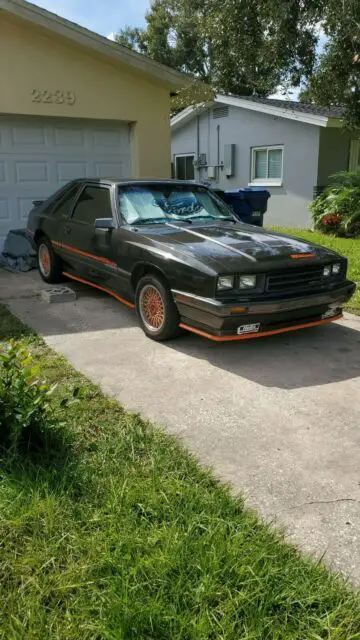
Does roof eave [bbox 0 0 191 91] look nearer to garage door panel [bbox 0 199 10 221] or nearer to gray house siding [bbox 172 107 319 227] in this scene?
garage door panel [bbox 0 199 10 221]

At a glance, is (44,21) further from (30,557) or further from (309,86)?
(30,557)

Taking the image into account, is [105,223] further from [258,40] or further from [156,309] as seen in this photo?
[258,40]

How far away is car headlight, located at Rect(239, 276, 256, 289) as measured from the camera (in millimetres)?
4492

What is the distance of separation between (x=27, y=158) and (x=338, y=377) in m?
7.36

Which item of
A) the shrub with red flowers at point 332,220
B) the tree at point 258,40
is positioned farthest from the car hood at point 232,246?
the shrub with red flowers at point 332,220

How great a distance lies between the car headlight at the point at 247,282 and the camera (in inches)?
177

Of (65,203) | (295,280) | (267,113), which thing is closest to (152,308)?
(295,280)

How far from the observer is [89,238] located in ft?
20.3

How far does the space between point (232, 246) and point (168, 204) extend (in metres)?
1.47

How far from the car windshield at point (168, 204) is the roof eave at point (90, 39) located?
408 cm

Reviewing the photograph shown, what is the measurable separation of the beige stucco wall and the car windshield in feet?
13.5

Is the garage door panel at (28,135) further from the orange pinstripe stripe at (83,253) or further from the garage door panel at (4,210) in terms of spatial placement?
the orange pinstripe stripe at (83,253)

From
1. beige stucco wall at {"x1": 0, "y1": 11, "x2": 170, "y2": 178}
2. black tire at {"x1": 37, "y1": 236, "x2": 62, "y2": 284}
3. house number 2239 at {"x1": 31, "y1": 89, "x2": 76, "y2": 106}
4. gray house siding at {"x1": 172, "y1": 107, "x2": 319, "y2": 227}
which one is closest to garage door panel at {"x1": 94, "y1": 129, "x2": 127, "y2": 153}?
beige stucco wall at {"x1": 0, "y1": 11, "x2": 170, "y2": 178}

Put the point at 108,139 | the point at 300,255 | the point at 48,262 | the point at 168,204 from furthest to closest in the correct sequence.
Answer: the point at 108,139 < the point at 48,262 < the point at 168,204 < the point at 300,255
